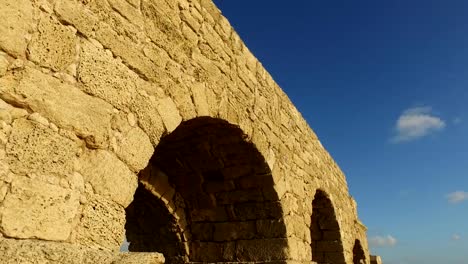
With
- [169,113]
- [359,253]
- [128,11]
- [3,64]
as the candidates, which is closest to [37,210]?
[3,64]

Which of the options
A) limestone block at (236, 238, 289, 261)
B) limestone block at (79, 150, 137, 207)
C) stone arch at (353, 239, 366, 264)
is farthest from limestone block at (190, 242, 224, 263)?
stone arch at (353, 239, 366, 264)

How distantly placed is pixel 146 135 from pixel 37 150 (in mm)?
825

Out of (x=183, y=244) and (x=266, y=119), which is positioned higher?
(x=266, y=119)

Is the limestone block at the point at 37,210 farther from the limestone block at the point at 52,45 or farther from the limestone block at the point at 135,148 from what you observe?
the limestone block at the point at 52,45

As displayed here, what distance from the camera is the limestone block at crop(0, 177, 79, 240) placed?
166 centimetres

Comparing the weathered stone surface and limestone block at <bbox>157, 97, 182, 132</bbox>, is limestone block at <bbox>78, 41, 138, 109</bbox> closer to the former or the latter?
limestone block at <bbox>157, 97, 182, 132</bbox>

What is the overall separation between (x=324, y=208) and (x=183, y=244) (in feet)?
10.7

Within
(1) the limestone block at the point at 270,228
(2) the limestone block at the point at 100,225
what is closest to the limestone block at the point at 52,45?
(2) the limestone block at the point at 100,225

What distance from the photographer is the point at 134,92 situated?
256cm

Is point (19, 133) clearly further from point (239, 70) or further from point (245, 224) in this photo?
point (245, 224)

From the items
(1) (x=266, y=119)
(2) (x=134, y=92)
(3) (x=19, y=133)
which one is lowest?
(3) (x=19, y=133)

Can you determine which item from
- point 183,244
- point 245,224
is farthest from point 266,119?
point 183,244

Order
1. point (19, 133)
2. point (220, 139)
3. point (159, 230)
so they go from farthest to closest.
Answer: point (159, 230)
point (220, 139)
point (19, 133)

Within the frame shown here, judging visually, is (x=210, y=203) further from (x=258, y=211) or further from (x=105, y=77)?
(x=105, y=77)
